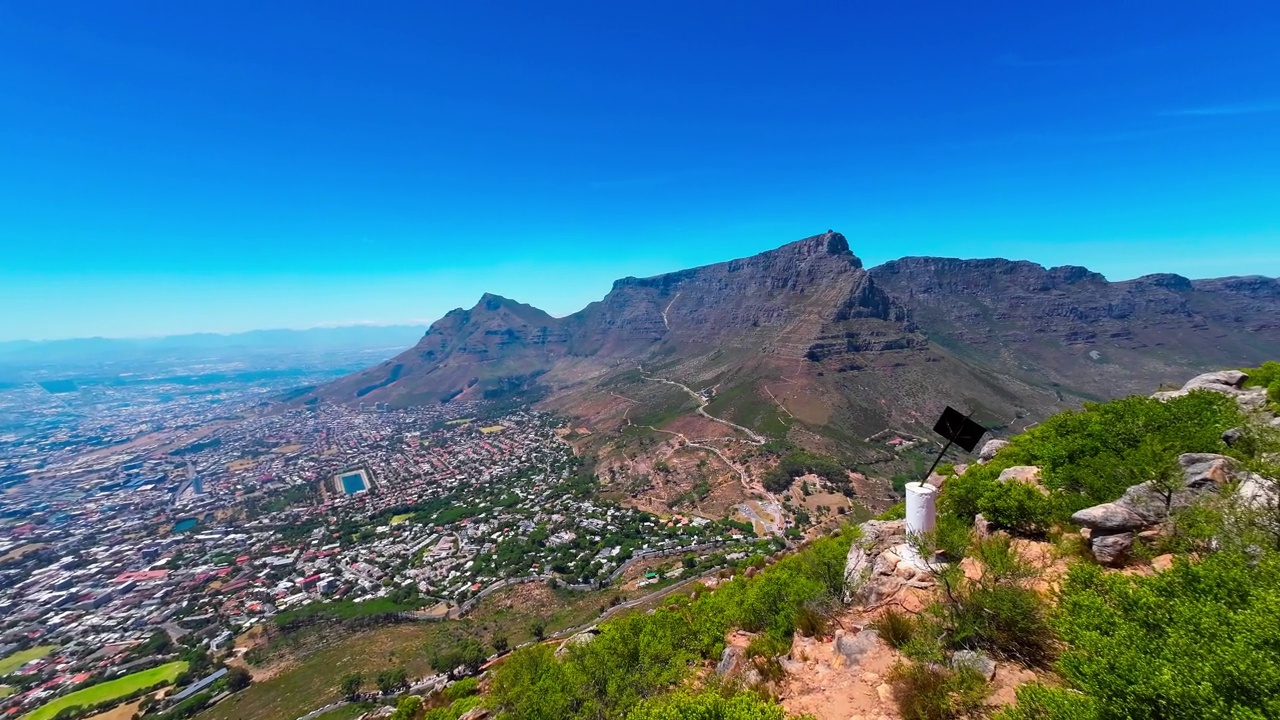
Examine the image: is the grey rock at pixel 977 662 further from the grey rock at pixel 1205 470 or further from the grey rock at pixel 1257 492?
the grey rock at pixel 1205 470

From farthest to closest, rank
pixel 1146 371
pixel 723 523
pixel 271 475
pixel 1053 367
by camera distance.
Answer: pixel 1053 367 < pixel 1146 371 < pixel 271 475 < pixel 723 523

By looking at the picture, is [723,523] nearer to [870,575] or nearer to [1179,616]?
[870,575]

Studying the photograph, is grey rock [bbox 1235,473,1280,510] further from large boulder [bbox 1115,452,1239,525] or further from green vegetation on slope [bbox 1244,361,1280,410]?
green vegetation on slope [bbox 1244,361,1280,410]

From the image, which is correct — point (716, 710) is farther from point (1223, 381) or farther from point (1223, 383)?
point (1223, 381)

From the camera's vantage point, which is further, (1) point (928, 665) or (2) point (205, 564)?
(2) point (205, 564)

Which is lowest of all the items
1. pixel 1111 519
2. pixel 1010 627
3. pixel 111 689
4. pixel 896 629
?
pixel 111 689

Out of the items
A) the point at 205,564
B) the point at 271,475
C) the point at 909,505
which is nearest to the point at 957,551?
the point at 909,505

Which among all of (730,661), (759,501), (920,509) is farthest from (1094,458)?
(759,501)
